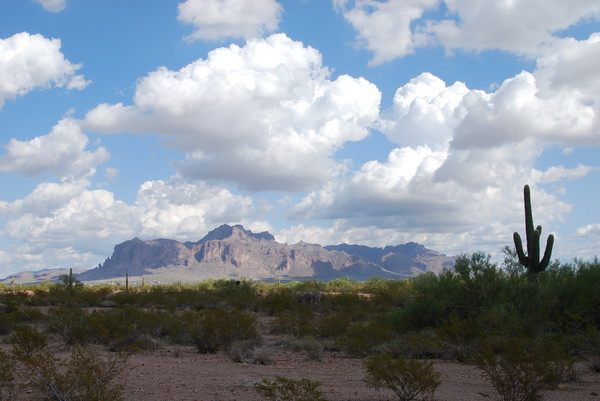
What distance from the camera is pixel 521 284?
70.2 feet

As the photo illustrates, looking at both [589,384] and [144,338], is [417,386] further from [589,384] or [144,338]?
[144,338]

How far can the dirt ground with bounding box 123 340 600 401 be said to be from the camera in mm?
11102

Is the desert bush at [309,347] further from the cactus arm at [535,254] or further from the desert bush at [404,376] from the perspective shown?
the cactus arm at [535,254]

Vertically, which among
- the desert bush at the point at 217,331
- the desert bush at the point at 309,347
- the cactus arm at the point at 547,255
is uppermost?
the cactus arm at the point at 547,255

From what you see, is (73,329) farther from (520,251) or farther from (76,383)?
(520,251)

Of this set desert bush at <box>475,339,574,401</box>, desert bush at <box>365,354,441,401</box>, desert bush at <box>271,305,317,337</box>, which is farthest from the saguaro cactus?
desert bush at <box>365,354,441,401</box>

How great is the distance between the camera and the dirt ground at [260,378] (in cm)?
1110

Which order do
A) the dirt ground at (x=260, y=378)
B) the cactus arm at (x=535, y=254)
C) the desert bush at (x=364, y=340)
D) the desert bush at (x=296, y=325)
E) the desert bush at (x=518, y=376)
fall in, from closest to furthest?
the desert bush at (x=518, y=376), the dirt ground at (x=260, y=378), the desert bush at (x=364, y=340), the desert bush at (x=296, y=325), the cactus arm at (x=535, y=254)

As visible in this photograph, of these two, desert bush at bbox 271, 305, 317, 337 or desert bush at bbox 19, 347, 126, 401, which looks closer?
desert bush at bbox 19, 347, 126, 401

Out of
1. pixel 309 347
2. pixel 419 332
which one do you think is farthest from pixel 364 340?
pixel 419 332

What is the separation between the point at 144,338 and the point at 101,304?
22495 millimetres

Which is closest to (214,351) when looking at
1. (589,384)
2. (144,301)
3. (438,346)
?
(438,346)

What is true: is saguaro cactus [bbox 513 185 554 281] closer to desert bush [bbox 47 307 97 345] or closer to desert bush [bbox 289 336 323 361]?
desert bush [bbox 289 336 323 361]

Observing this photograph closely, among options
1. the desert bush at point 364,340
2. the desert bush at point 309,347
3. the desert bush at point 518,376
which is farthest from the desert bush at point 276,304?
the desert bush at point 518,376
